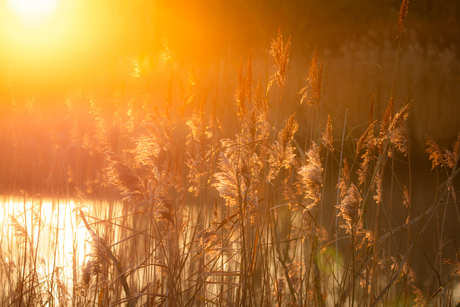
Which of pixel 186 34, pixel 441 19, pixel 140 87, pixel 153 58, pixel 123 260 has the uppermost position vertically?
pixel 441 19

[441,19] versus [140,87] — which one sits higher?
[441,19]

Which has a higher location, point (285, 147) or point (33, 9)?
point (33, 9)

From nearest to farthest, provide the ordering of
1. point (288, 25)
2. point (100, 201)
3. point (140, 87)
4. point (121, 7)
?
point (140, 87)
point (100, 201)
point (121, 7)
point (288, 25)

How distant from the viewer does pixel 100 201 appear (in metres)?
1.93

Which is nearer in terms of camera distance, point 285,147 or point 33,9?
point 285,147

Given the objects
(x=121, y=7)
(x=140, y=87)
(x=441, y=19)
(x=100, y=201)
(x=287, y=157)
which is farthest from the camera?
(x=441, y=19)

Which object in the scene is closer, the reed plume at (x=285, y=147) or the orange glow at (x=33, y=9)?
the reed plume at (x=285, y=147)

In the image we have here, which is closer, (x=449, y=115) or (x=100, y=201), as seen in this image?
(x=100, y=201)

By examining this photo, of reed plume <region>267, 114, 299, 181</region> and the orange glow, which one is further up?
the orange glow

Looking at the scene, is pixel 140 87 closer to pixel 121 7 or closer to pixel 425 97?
pixel 121 7

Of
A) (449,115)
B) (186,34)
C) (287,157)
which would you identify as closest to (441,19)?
(449,115)

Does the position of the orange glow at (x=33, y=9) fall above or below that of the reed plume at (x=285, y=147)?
above

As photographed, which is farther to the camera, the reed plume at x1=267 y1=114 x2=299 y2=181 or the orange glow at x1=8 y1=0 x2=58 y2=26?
the orange glow at x1=8 y1=0 x2=58 y2=26

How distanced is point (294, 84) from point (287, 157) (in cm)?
207
